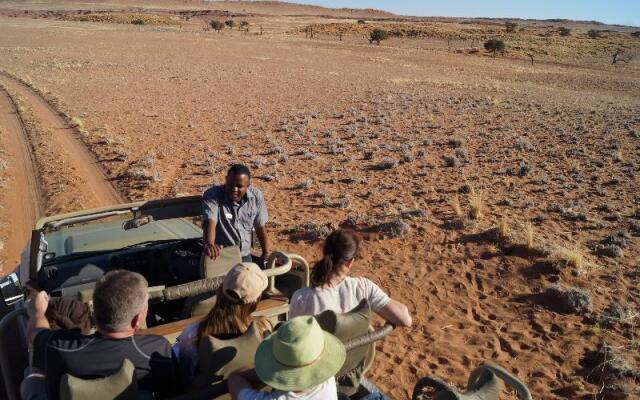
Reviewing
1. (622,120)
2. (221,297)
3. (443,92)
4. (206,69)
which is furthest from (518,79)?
(221,297)

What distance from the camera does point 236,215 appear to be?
499 centimetres

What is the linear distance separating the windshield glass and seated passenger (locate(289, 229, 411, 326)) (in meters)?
2.21

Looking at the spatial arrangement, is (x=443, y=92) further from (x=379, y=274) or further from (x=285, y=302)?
(x=285, y=302)

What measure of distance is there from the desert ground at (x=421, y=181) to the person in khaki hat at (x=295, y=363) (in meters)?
2.80

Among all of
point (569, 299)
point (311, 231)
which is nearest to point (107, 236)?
point (311, 231)

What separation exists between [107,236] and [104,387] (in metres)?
3.05

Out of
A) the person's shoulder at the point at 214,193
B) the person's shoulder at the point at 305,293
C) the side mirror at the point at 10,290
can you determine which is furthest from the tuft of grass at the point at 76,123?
the person's shoulder at the point at 305,293

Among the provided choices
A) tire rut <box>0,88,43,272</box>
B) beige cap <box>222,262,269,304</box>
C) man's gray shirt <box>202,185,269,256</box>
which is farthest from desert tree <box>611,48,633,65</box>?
beige cap <box>222,262,269,304</box>

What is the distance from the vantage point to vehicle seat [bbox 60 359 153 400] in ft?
6.56

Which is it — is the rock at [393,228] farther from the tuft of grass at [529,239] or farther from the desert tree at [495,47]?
the desert tree at [495,47]

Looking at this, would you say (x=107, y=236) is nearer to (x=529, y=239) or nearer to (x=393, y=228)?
(x=393, y=228)

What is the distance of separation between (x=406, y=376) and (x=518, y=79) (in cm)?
3183

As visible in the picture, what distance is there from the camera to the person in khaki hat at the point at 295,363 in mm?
2164

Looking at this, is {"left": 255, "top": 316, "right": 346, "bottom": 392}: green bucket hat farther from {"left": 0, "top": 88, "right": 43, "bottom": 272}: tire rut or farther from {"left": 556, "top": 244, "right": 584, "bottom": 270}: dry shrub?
{"left": 0, "top": 88, "right": 43, "bottom": 272}: tire rut
